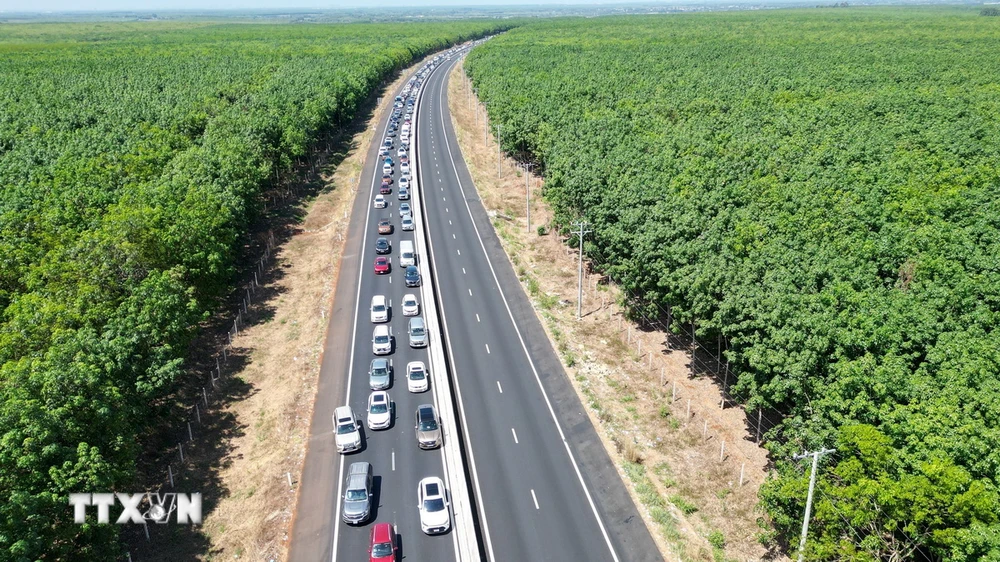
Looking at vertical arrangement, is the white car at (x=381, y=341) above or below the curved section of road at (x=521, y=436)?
above

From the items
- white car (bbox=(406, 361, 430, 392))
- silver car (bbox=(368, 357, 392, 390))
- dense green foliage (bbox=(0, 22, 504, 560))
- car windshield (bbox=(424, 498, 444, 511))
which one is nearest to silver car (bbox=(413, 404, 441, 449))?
white car (bbox=(406, 361, 430, 392))

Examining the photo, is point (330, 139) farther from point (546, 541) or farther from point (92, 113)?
point (546, 541)

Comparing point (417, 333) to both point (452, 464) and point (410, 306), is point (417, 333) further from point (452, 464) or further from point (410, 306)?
point (452, 464)

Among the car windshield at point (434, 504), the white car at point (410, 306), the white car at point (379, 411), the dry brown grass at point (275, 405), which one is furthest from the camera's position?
the white car at point (410, 306)

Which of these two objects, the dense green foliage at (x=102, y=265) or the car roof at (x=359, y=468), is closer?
the dense green foliage at (x=102, y=265)

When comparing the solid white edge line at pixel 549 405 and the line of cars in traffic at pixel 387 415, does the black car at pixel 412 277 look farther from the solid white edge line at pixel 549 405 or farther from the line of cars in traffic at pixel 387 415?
the solid white edge line at pixel 549 405

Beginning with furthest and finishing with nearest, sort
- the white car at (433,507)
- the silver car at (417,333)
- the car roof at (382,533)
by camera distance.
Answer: the silver car at (417,333)
the white car at (433,507)
the car roof at (382,533)

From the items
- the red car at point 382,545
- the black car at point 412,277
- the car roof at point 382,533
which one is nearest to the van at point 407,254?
the black car at point 412,277

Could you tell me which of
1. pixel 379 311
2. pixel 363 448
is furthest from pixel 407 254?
pixel 363 448

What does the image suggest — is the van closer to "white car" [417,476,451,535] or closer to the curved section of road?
the curved section of road
